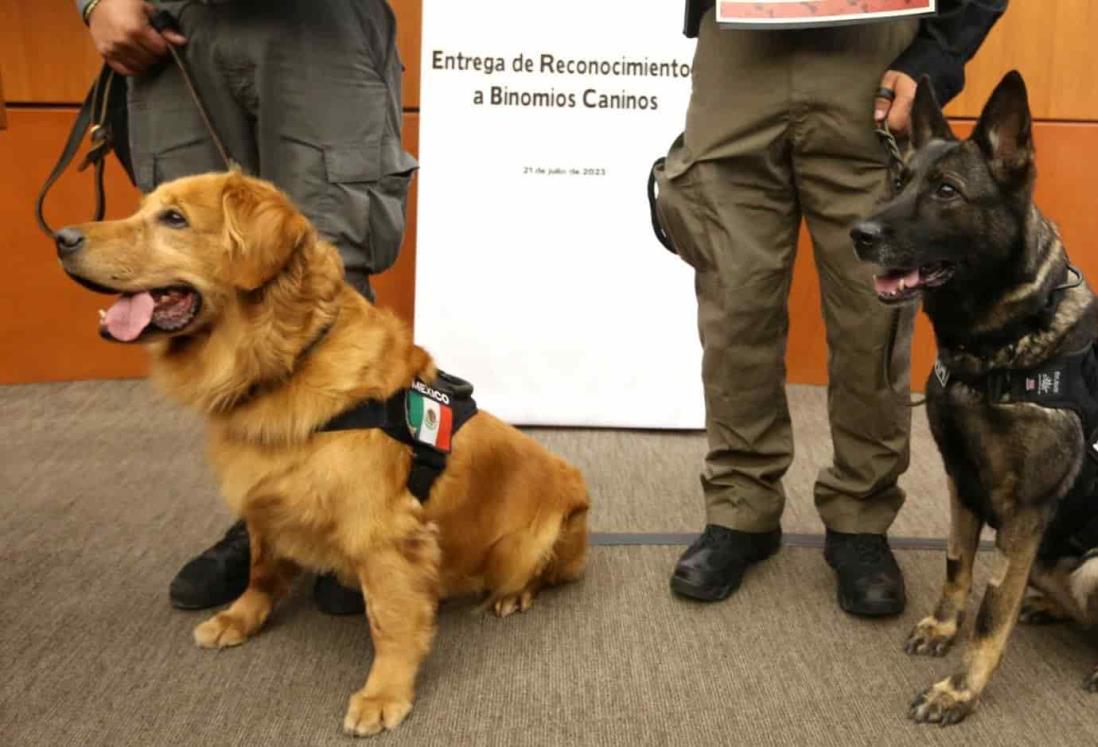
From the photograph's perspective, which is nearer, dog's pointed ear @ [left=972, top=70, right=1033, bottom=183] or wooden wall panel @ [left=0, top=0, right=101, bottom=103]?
dog's pointed ear @ [left=972, top=70, right=1033, bottom=183]

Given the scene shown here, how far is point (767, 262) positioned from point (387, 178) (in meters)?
0.86

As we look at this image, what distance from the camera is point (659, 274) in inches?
135

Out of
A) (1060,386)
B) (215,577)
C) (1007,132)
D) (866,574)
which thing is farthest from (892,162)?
(215,577)

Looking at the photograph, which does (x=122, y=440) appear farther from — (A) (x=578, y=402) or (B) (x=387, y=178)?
(B) (x=387, y=178)

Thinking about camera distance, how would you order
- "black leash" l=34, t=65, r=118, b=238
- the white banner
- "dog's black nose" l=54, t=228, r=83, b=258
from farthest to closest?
the white banner
"black leash" l=34, t=65, r=118, b=238
"dog's black nose" l=54, t=228, r=83, b=258

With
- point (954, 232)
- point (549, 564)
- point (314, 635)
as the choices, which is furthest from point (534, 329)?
point (954, 232)

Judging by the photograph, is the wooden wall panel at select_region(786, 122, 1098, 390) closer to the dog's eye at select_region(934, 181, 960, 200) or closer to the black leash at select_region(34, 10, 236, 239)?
the dog's eye at select_region(934, 181, 960, 200)

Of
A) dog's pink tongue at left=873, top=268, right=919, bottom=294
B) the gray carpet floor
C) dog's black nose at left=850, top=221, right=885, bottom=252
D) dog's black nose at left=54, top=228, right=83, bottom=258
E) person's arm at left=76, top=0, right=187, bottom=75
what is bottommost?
the gray carpet floor

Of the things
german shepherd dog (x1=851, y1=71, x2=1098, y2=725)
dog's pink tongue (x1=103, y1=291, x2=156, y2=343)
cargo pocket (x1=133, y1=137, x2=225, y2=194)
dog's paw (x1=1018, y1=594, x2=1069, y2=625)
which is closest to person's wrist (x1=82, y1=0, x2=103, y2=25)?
cargo pocket (x1=133, y1=137, x2=225, y2=194)

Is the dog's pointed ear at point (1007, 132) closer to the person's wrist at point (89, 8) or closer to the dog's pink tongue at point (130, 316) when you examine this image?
the dog's pink tongue at point (130, 316)

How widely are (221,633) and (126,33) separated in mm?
1215

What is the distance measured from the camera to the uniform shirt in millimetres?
1944

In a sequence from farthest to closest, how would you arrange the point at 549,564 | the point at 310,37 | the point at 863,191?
the point at 549,564, the point at 863,191, the point at 310,37

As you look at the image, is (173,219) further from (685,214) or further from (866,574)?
(866,574)
